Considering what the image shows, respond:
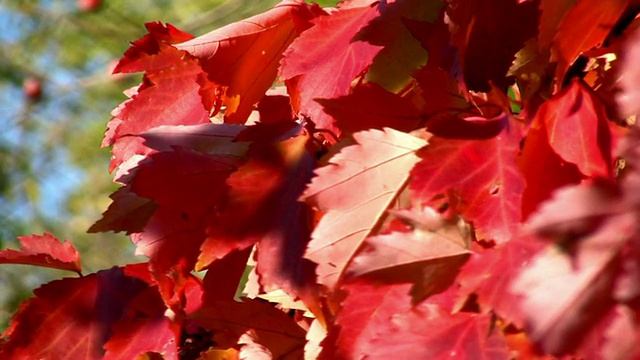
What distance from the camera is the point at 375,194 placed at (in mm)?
422

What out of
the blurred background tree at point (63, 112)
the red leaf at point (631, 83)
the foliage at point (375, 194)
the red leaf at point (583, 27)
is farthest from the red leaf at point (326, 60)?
Result: the blurred background tree at point (63, 112)

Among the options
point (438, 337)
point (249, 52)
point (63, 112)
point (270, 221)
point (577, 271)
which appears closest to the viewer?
point (577, 271)

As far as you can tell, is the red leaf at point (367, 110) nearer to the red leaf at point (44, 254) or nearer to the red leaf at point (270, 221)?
the red leaf at point (270, 221)

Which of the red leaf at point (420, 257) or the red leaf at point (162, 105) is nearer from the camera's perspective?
the red leaf at point (420, 257)

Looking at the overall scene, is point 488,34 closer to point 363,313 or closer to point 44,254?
point 363,313

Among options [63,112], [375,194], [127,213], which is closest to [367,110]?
[375,194]

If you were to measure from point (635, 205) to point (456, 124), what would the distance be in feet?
0.57

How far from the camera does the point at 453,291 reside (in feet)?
1.22

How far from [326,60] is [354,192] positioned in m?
0.14

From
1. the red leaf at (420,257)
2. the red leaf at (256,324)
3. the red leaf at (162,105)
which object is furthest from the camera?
the red leaf at (162,105)

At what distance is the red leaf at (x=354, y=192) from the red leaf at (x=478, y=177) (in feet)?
→ 0.08

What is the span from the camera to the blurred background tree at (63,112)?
4059mm

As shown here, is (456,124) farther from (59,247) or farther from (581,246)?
(59,247)

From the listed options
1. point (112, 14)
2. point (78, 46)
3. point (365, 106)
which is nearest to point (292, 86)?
point (365, 106)
